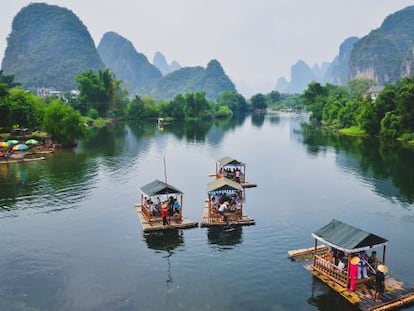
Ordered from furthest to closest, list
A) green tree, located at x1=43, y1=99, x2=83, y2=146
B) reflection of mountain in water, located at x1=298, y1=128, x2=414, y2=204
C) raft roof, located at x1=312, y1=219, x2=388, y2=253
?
green tree, located at x1=43, y1=99, x2=83, y2=146
reflection of mountain in water, located at x1=298, y1=128, x2=414, y2=204
raft roof, located at x1=312, y1=219, x2=388, y2=253

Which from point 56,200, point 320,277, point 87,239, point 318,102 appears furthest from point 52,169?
point 318,102

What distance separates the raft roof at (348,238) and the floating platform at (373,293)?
1.76 metres

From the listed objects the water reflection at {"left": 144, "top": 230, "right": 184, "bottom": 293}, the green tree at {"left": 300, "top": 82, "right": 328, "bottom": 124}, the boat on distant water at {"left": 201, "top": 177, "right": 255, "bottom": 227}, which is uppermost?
the green tree at {"left": 300, "top": 82, "right": 328, "bottom": 124}

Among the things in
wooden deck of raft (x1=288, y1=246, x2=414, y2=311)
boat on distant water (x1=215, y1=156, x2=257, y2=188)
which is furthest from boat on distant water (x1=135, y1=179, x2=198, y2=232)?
boat on distant water (x1=215, y1=156, x2=257, y2=188)

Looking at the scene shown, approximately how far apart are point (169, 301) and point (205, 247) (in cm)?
634

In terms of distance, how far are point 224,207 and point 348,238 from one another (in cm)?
1044

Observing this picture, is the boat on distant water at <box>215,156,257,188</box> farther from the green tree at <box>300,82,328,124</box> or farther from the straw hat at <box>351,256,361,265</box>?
the green tree at <box>300,82,328,124</box>

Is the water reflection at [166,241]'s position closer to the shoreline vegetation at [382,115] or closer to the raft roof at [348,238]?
the raft roof at [348,238]

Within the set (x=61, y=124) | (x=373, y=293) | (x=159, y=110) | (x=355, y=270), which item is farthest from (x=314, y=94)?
(x=373, y=293)

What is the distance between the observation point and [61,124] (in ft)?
201

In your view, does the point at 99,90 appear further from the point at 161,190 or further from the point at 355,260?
the point at 355,260

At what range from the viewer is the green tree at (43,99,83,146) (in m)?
61.3

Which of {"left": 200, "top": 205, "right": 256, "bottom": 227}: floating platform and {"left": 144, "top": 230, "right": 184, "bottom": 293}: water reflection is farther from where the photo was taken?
{"left": 200, "top": 205, "right": 256, "bottom": 227}: floating platform

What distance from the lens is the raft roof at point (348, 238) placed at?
18.0 metres
